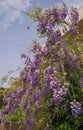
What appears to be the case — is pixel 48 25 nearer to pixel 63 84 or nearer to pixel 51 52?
pixel 51 52

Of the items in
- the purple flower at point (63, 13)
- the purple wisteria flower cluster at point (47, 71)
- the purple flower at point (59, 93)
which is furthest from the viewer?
the purple flower at point (63, 13)

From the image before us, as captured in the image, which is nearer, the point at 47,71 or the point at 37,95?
the point at 47,71

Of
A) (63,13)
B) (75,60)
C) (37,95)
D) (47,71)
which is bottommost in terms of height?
(37,95)

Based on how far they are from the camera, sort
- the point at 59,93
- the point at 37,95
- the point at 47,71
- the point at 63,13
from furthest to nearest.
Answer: the point at 63,13
the point at 37,95
the point at 47,71
the point at 59,93

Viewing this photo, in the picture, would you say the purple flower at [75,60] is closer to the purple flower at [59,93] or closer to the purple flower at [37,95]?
the purple flower at [37,95]

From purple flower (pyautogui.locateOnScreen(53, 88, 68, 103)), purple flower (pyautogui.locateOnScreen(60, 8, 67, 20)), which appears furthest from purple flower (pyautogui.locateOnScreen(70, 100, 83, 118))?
purple flower (pyautogui.locateOnScreen(60, 8, 67, 20))

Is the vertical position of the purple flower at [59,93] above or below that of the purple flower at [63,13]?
below

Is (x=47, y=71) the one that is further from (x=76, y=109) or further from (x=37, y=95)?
(x=76, y=109)

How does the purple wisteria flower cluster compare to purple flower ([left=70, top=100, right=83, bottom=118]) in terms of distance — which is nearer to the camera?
purple flower ([left=70, top=100, right=83, bottom=118])

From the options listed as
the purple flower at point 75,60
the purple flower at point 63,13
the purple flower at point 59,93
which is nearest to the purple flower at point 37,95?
the purple flower at point 75,60

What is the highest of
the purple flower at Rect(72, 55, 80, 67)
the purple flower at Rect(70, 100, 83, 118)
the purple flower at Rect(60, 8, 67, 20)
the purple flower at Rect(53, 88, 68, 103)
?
the purple flower at Rect(60, 8, 67, 20)

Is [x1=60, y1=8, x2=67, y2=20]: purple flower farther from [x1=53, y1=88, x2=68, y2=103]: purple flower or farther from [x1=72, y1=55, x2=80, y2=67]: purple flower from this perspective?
[x1=53, y1=88, x2=68, y2=103]: purple flower

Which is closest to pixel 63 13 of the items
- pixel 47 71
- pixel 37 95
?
pixel 47 71

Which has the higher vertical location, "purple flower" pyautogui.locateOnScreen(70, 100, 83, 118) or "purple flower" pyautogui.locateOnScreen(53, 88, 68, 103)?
"purple flower" pyautogui.locateOnScreen(53, 88, 68, 103)
